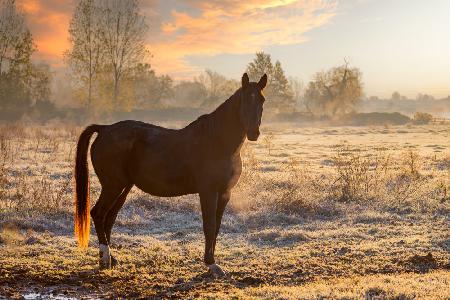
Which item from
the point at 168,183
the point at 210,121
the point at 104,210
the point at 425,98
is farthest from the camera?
the point at 425,98

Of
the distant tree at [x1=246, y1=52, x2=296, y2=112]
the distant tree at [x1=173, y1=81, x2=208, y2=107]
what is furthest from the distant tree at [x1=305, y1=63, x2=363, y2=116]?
the distant tree at [x1=173, y1=81, x2=208, y2=107]

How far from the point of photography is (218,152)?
6.45m

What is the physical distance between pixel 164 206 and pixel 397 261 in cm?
608

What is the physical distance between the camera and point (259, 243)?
885 cm

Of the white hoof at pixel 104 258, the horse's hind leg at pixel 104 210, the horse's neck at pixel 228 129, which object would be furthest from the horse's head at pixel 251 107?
the white hoof at pixel 104 258

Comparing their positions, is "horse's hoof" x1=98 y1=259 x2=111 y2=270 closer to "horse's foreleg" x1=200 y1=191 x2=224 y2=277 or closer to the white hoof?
the white hoof

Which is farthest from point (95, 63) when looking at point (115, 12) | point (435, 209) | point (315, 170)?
point (435, 209)

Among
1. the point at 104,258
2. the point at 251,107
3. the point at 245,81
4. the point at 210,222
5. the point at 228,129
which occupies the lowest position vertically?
the point at 104,258

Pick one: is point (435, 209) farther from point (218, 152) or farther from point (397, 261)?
point (218, 152)

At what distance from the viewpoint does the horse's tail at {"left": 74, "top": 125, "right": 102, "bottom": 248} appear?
7039 millimetres

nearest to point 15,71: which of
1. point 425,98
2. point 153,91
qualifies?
point 153,91

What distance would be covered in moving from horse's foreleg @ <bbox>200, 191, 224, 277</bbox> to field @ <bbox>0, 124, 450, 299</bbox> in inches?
7.2

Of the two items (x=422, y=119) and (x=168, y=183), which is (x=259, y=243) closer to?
(x=168, y=183)

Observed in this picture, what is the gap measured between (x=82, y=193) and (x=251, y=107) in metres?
3.21
